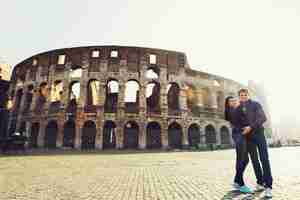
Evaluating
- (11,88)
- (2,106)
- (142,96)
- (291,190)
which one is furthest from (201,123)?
(2,106)

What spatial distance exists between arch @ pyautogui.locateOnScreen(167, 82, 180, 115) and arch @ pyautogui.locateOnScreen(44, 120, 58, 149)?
37.2 ft

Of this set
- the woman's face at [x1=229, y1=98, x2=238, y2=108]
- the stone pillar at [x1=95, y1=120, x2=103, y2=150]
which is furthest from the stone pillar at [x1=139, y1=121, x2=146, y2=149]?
the woman's face at [x1=229, y1=98, x2=238, y2=108]

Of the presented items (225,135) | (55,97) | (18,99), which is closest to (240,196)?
(225,135)

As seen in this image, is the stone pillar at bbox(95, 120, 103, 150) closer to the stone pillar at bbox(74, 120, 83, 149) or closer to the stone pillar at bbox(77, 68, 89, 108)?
the stone pillar at bbox(74, 120, 83, 149)

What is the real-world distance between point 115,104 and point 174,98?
20.1ft

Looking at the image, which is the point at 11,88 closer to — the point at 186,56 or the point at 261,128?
the point at 186,56

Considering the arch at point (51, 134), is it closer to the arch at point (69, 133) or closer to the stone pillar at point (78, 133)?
the arch at point (69, 133)

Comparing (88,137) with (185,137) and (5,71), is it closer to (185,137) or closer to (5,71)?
(185,137)

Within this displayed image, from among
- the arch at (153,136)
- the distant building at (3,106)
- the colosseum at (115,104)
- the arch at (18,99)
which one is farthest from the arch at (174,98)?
the distant building at (3,106)

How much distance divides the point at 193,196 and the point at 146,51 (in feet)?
61.9

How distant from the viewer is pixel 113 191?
11.0 feet

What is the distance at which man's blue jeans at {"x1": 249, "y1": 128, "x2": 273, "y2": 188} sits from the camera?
3.20 m

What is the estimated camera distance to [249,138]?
359 cm

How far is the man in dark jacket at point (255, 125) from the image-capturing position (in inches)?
132
